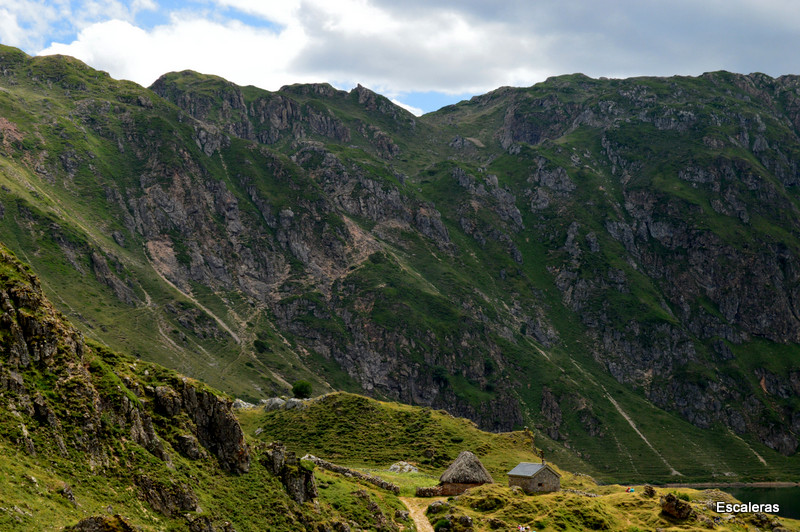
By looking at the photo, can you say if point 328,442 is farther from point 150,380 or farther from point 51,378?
point 51,378

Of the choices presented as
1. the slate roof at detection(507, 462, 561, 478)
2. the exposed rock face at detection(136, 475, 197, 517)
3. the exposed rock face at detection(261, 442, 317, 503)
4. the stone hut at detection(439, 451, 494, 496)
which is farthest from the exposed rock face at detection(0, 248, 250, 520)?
the slate roof at detection(507, 462, 561, 478)

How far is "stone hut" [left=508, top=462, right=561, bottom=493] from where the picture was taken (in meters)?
77.6

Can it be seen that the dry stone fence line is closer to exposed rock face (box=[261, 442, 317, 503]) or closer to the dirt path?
the dirt path

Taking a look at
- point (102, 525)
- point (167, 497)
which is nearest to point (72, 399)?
point (167, 497)

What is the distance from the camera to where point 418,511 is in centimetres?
6800

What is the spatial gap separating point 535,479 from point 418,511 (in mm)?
18020

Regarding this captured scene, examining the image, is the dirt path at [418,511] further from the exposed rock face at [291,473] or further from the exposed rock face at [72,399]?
the exposed rock face at [72,399]

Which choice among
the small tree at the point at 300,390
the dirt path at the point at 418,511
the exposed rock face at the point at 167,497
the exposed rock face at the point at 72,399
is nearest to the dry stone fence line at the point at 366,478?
the dirt path at the point at 418,511

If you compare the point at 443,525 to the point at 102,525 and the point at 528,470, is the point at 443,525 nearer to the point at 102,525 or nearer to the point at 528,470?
the point at 528,470

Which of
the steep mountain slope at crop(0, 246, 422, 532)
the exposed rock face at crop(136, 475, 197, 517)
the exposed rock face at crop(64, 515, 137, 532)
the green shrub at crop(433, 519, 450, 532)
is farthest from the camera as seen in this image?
the green shrub at crop(433, 519, 450, 532)

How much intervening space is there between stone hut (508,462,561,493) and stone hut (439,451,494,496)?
13.7 feet

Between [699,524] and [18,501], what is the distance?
6034 cm

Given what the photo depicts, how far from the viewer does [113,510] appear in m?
35.5

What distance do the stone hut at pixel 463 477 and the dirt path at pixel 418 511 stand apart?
520 centimetres
